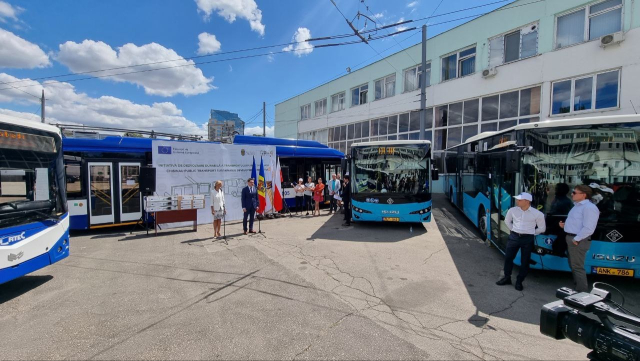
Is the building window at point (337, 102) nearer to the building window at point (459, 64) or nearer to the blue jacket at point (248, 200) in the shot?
the building window at point (459, 64)

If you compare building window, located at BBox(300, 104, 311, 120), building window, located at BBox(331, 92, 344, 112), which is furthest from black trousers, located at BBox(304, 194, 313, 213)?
building window, located at BBox(300, 104, 311, 120)

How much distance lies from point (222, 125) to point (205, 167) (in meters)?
9.34

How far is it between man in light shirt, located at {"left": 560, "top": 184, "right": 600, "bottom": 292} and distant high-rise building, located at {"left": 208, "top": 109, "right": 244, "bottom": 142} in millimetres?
13058

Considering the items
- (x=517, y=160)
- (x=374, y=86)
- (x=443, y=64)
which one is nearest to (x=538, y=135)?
(x=517, y=160)

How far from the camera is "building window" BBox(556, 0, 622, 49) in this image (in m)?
11.7

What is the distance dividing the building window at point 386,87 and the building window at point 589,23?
9962 millimetres

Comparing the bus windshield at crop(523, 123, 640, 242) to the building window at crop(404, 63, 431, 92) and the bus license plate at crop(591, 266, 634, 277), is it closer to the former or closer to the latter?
the bus license plate at crop(591, 266, 634, 277)

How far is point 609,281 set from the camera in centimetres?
519

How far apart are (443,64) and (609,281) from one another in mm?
16553

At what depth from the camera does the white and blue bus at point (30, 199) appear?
4.34m

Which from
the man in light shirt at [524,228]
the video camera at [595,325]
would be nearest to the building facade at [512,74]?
the man in light shirt at [524,228]

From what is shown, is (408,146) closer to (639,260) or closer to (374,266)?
(374,266)

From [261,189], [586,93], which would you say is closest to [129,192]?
[261,189]

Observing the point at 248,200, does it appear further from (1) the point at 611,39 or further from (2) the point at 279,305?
(1) the point at 611,39
